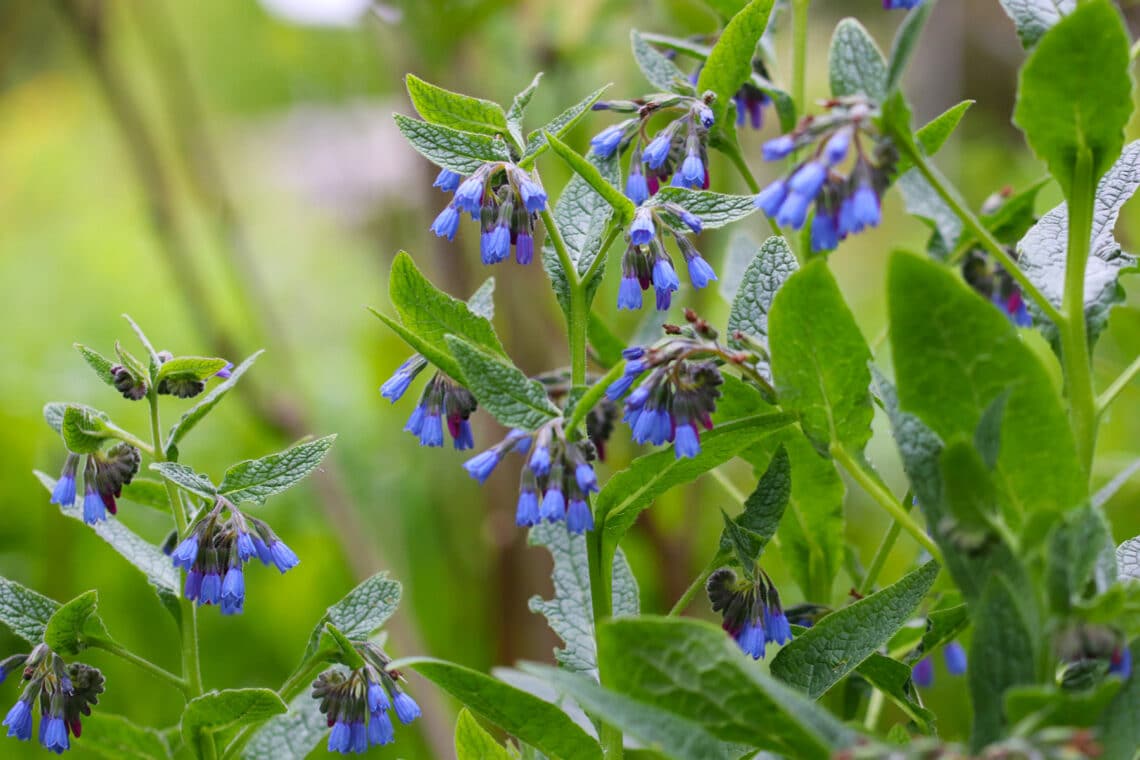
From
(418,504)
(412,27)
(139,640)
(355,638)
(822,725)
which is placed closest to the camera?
(822,725)

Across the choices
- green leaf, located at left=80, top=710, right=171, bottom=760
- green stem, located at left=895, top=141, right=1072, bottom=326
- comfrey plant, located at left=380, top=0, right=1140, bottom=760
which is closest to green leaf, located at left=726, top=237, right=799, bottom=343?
comfrey plant, located at left=380, top=0, right=1140, bottom=760

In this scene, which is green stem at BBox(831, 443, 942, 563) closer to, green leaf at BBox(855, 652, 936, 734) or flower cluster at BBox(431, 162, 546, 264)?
green leaf at BBox(855, 652, 936, 734)

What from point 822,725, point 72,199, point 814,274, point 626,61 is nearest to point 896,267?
point 814,274

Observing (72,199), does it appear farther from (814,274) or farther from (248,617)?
(814,274)

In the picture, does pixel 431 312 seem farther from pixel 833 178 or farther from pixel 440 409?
pixel 833 178

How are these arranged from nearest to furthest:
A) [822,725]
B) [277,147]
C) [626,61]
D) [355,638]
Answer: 1. [822,725]
2. [355,638]
3. [626,61]
4. [277,147]
